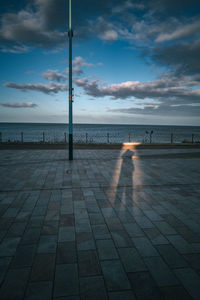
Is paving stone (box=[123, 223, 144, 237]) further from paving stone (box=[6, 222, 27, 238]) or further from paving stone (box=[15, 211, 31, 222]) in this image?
paving stone (box=[15, 211, 31, 222])

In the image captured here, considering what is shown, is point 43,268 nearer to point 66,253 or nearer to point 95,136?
point 66,253

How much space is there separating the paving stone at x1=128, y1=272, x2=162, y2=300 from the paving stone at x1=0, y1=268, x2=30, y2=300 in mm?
1529

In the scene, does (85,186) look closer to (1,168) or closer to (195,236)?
(195,236)

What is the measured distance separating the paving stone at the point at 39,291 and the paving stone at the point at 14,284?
A: 0.29ft

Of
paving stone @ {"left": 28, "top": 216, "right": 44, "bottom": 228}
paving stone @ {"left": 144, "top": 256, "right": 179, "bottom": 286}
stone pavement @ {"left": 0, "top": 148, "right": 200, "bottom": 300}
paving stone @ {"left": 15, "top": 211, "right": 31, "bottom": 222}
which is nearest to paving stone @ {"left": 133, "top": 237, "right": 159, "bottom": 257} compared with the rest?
stone pavement @ {"left": 0, "top": 148, "right": 200, "bottom": 300}

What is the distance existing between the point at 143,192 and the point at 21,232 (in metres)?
3.96

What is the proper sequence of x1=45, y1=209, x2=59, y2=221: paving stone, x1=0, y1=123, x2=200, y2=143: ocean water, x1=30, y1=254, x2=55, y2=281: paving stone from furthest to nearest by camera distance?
x1=0, y1=123, x2=200, y2=143: ocean water < x1=45, y1=209, x2=59, y2=221: paving stone < x1=30, y1=254, x2=55, y2=281: paving stone

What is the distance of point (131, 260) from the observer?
9.51 ft

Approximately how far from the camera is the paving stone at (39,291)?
2.24 m

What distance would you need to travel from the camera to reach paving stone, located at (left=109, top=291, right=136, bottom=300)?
2.24m

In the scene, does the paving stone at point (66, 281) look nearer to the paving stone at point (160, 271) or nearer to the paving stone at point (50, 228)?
the paving stone at point (50, 228)

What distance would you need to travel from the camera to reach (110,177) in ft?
24.8

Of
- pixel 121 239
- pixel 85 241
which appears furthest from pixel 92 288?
pixel 121 239

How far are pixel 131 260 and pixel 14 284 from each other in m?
1.80
